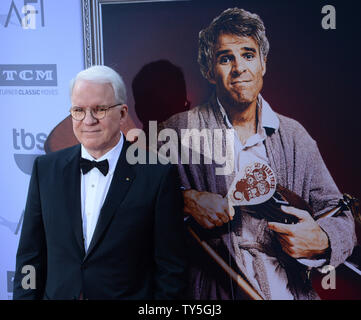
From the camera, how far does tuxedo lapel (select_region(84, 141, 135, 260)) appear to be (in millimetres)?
1882

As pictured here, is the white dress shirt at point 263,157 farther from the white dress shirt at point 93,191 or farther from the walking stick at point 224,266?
the white dress shirt at point 93,191

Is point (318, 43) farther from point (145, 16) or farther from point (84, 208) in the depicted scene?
point (84, 208)

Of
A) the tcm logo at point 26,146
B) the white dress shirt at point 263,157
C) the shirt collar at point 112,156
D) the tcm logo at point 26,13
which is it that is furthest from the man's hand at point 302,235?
the tcm logo at point 26,13

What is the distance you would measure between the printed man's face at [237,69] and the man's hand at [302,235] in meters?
0.67

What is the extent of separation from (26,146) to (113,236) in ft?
2.93

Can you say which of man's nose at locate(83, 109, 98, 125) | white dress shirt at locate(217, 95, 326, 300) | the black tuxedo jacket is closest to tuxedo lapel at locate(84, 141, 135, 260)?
the black tuxedo jacket

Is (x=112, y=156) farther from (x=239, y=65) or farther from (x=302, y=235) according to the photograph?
(x=302, y=235)

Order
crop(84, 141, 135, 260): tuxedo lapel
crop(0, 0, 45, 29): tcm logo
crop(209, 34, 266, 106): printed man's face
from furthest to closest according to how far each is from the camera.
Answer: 1. crop(0, 0, 45, 29): tcm logo
2. crop(209, 34, 266, 106): printed man's face
3. crop(84, 141, 135, 260): tuxedo lapel

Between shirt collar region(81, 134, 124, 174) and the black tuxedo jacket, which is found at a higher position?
shirt collar region(81, 134, 124, 174)

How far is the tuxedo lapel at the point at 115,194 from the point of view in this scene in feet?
6.17

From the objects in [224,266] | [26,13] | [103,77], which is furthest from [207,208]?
[26,13]

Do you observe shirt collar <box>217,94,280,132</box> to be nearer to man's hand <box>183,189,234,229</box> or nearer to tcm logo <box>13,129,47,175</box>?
man's hand <box>183,189,234,229</box>

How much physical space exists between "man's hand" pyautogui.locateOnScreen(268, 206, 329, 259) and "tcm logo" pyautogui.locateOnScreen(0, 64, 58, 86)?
1.52 m

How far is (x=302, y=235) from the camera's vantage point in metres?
2.21
